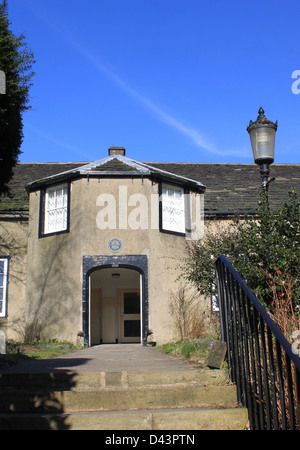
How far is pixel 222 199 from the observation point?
15047mm

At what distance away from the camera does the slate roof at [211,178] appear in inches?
530

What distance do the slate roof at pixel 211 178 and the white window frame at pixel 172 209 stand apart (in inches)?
23.9

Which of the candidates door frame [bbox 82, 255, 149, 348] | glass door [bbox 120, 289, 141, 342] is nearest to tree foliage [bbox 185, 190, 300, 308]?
door frame [bbox 82, 255, 149, 348]

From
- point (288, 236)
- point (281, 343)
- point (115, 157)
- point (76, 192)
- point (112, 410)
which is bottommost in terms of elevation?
point (112, 410)

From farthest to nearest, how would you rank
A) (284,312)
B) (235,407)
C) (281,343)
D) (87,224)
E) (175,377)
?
(87,224) → (284,312) → (175,377) → (235,407) → (281,343)

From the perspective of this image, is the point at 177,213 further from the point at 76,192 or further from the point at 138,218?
the point at 76,192

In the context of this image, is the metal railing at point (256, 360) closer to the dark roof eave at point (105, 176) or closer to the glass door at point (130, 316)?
the dark roof eave at point (105, 176)

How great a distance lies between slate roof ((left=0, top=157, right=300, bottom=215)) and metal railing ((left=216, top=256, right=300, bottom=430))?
8516mm

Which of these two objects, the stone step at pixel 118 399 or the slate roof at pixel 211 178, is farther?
the slate roof at pixel 211 178

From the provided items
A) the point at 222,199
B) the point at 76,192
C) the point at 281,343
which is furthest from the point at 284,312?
the point at 222,199

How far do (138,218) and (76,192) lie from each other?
6.61 ft

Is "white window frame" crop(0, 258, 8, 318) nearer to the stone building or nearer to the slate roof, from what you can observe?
the stone building

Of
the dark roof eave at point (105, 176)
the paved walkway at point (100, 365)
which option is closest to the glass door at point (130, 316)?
the dark roof eave at point (105, 176)

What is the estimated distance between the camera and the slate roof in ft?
44.2
